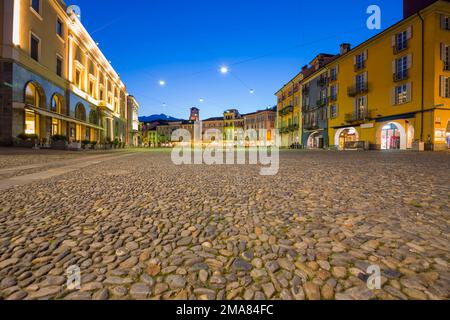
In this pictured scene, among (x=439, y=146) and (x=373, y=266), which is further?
(x=439, y=146)

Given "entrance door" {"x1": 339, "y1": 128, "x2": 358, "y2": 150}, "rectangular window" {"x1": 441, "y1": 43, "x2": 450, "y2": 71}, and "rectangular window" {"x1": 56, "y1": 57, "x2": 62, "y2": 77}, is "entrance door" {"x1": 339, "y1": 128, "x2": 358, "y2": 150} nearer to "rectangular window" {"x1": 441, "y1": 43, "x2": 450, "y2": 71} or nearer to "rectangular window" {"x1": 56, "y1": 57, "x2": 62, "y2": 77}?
"rectangular window" {"x1": 441, "y1": 43, "x2": 450, "y2": 71}

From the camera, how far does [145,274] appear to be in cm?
131

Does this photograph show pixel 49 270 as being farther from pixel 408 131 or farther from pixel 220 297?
pixel 408 131

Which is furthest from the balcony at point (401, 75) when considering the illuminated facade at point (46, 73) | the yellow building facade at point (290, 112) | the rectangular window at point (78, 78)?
the rectangular window at point (78, 78)

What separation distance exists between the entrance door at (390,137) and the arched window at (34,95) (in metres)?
32.8

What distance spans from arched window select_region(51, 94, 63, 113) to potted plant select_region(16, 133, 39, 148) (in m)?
5.04

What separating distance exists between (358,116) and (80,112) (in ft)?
103

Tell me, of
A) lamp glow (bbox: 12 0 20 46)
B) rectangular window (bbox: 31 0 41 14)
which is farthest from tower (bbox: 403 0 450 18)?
lamp glow (bbox: 12 0 20 46)

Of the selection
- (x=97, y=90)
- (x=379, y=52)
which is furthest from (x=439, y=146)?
(x=97, y=90)

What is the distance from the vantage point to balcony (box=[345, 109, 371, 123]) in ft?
84.8

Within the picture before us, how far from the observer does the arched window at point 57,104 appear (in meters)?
20.2

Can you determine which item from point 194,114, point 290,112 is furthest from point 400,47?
point 194,114
